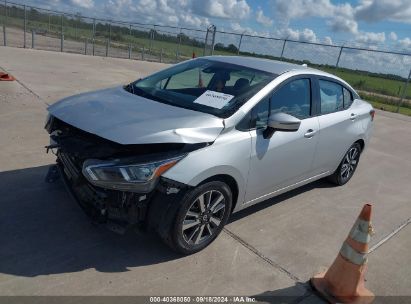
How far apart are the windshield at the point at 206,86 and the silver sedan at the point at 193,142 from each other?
1 centimetres

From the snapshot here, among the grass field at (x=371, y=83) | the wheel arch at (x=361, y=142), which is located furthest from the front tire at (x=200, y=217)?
the grass field at (x=371, y=83)

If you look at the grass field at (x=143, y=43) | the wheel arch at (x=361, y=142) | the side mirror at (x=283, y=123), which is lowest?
the grass field at (x=143, y=43)

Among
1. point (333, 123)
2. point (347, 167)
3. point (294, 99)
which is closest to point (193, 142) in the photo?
point (294, 99)

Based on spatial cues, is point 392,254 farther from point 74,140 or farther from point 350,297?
point 74,140

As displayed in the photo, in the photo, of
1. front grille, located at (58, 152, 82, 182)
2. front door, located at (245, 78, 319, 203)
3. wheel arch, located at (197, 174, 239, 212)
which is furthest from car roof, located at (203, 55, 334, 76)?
front grille, located at (58, 152, 82, 182)

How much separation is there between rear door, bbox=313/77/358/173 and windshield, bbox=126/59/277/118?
980 millimetres

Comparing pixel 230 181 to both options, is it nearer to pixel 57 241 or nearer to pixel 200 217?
pixel 200 217

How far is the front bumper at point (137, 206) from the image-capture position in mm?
3133

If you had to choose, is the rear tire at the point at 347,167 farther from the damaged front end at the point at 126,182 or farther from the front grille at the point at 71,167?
the front grille at the point at 71,167

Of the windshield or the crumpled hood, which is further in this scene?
the windshield

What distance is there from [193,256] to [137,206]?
0.77 m

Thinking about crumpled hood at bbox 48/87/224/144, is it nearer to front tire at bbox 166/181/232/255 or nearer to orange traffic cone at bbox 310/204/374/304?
front tire at bbox 166/181/232/255

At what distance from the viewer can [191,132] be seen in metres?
3.28

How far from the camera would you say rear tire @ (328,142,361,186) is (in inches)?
218
